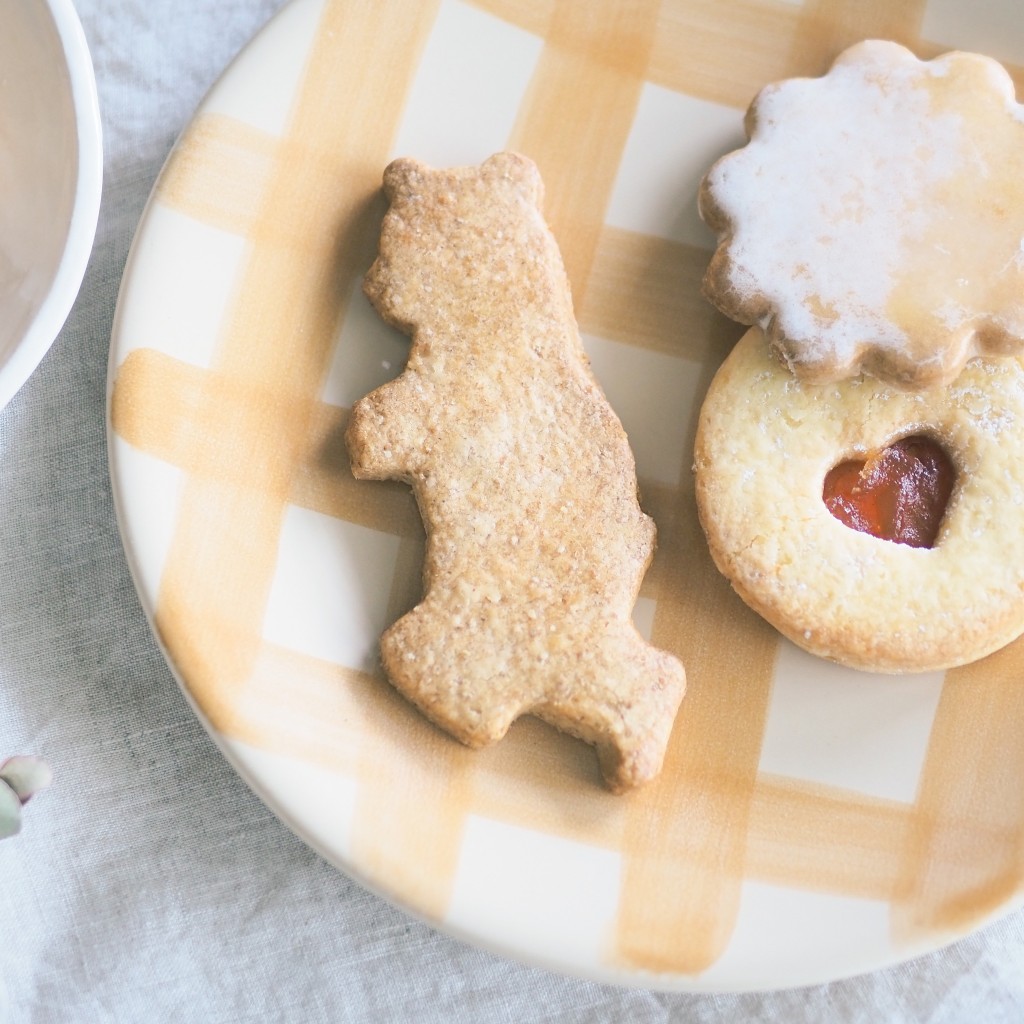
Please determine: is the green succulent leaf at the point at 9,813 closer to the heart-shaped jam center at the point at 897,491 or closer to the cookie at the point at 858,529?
the cookie at the point at 858,529

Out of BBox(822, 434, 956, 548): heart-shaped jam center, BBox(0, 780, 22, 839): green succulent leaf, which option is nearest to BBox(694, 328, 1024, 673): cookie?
BBox(822, 434, 956, 548): heart-shaped jam center

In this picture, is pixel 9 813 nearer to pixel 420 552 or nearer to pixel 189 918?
pixel 189 918

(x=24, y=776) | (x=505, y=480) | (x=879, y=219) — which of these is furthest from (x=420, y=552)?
(x=879, y=219)

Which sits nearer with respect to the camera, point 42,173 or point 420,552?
point 42,173

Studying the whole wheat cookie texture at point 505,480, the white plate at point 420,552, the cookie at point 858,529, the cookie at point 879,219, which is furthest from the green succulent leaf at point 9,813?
the cookie at point 879,219

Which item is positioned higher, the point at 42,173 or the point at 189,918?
the point at 42,173

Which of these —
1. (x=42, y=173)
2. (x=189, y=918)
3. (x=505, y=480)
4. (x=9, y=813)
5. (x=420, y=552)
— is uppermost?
(x=42, y=173)

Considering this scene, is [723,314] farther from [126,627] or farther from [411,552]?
[126,627]

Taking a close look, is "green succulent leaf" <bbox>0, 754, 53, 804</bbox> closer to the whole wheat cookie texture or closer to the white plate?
the white plate

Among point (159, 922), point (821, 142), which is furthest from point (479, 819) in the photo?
point (821, 142)
